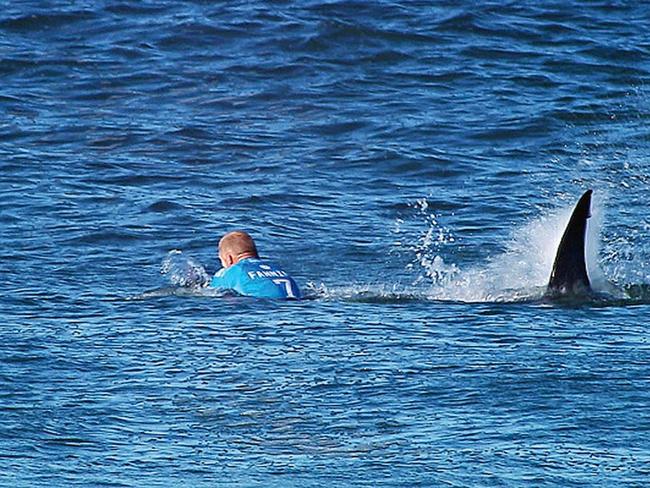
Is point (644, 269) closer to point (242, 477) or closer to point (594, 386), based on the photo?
point (594, 386)

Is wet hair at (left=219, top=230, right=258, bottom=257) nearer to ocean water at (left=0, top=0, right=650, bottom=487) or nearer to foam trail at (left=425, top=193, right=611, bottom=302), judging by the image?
ocean water at (left=0, top=0, right=650, bottom=487)

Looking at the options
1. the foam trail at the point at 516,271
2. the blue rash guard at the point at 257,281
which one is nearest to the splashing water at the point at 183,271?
the blue rash guard at the point at 257,281

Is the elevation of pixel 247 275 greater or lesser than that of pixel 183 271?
greater

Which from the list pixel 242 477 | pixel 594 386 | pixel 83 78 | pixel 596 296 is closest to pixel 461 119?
pixel 83 78

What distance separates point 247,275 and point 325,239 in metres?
2.78

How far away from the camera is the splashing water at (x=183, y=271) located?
41.8 feet

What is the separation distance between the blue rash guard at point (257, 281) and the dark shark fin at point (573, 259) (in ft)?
6.37

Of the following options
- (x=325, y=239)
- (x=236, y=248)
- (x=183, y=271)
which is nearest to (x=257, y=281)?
(x=236, y=248)

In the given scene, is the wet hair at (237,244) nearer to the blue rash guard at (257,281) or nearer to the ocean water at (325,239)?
the blue rash guard at (257,281)

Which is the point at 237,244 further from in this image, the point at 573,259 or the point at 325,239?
the point at 573,259

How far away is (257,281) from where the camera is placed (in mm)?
11938

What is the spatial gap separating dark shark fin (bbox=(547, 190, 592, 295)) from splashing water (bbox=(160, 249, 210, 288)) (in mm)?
2837

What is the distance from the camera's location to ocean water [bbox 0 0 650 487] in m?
8.03

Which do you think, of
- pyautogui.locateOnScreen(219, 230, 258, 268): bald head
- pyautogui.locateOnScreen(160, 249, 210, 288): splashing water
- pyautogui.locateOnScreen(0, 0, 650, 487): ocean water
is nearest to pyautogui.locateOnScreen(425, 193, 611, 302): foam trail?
pyautogui.locateOnScreen(0, 0, 650, 487): ocean water
